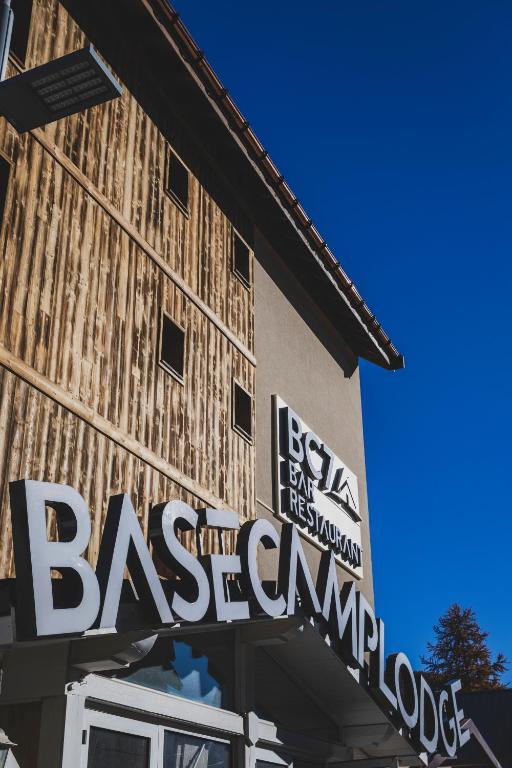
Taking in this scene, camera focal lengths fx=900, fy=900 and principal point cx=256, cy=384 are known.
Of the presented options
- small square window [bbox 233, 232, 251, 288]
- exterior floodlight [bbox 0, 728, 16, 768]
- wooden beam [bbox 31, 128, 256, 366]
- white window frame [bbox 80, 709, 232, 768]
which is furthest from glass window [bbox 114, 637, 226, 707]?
small square window [bbox 233, 232, 251, 288]

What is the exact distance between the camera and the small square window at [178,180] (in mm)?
13950

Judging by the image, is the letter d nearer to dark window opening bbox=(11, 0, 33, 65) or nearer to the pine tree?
dark window opening bbox=(11, 0, 33, 65)

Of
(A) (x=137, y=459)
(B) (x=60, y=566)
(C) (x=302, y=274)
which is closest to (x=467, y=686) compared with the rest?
(C) (x=302, y=274)

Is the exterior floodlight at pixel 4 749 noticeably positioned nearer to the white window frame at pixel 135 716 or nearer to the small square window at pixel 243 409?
the white window frame at pixel 135 716

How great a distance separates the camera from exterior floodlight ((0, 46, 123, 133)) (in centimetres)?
613

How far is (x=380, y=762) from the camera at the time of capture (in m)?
13.8

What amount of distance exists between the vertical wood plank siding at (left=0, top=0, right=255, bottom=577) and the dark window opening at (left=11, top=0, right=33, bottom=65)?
0.36ft

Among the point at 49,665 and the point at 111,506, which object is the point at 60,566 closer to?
the point at 111,506

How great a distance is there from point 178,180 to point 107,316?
398cm

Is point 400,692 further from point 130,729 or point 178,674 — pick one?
point 130,729

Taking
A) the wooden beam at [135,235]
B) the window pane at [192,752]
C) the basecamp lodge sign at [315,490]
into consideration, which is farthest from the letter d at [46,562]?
the basecamp lodge sign at [315,490]

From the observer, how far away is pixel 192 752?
34.1ft

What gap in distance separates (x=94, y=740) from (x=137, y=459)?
11.2ft

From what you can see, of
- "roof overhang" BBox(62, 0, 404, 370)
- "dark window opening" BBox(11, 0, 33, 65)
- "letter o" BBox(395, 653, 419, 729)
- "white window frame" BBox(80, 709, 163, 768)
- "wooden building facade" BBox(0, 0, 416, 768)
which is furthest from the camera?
"roof overhang" BBox(62, 0, 404, 370)
